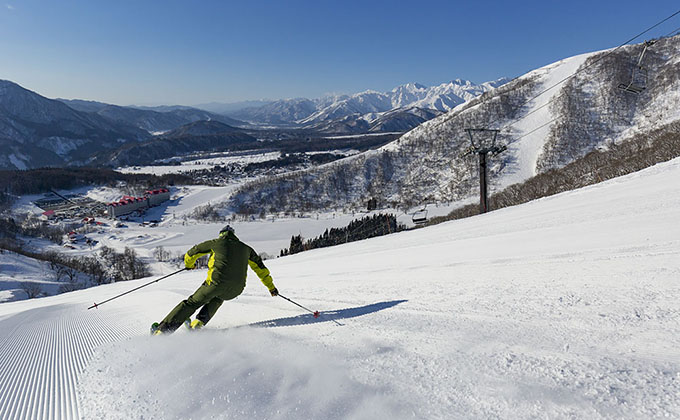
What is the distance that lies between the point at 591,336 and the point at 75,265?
7560 centimetres

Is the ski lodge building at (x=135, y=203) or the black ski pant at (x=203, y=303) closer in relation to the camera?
the black ski pant at (x=203, y=303)

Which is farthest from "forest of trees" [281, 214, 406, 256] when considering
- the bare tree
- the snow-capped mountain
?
the bare tree

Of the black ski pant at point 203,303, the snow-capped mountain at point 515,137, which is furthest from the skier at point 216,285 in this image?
the snow-capped mountain at point 515,137

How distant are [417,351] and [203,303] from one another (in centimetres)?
303

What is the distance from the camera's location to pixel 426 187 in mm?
97688

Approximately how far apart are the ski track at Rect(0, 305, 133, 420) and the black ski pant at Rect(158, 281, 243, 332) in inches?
33.6

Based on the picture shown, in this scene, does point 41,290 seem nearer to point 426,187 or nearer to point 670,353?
point 670,353

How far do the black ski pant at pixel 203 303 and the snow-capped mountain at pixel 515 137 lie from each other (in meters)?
87.3

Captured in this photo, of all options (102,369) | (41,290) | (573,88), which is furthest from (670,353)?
(573,88)

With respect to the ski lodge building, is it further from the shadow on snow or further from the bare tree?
the shadow on snow

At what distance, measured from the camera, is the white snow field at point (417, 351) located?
2.25m

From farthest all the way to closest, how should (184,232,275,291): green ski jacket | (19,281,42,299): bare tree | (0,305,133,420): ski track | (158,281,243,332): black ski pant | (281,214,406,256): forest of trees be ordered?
(281,214,406,256): forest of trees
(19,281,42,299): bare tree
(184,232,275,291): green ski jacket
(158,281,243,332): black ski pant
(0,305,133,420): ski track

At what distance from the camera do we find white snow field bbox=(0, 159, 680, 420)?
2246 mm

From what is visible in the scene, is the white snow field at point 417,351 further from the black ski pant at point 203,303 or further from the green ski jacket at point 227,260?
the green ski jacket at point 227,260
